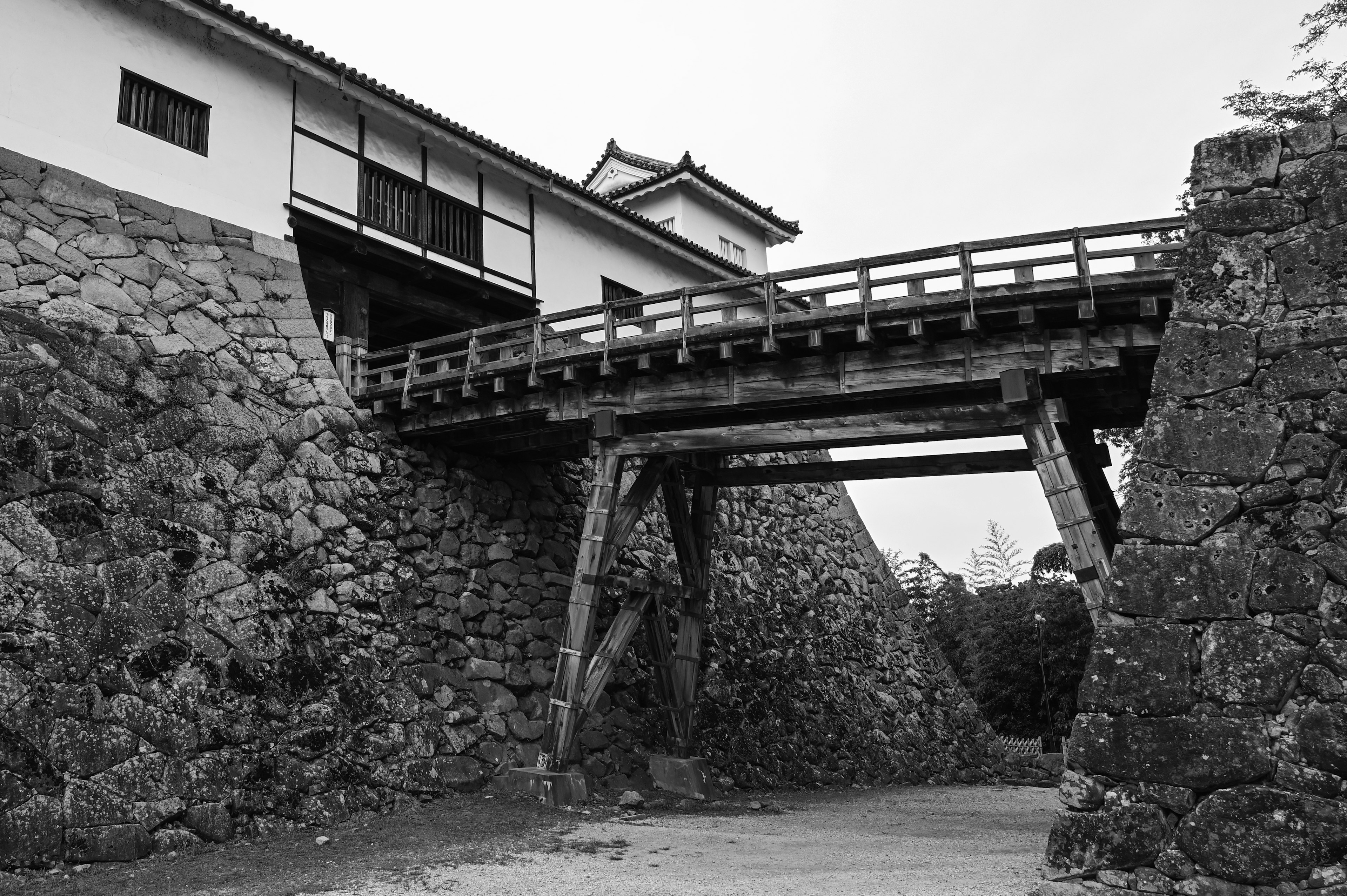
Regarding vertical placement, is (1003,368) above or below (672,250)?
below

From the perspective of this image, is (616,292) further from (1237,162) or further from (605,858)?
(1237,162)

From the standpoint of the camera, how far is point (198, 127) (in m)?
15.7

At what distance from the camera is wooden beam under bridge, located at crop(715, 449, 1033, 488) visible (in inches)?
518

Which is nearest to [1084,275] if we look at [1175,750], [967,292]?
[967,292]

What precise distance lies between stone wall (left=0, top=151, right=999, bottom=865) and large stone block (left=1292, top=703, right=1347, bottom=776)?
9631 mm

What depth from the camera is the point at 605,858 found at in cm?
1002

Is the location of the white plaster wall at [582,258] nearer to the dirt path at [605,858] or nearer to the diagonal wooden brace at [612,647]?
the diagonal wooden brace at [612,647]

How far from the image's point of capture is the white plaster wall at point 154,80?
13734mm

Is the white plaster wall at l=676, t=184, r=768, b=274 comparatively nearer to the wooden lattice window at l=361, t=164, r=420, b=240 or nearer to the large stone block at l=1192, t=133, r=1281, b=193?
the wooden lattice window at l=361, t=164, r=420, b=240

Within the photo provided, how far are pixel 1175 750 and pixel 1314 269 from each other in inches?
145

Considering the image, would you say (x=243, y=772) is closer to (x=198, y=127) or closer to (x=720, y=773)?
(x=720, y=773)

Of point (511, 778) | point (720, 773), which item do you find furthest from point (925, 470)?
point (511, 778)

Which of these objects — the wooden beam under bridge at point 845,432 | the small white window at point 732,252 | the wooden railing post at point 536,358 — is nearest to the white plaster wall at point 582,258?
the small white window at point 732,252

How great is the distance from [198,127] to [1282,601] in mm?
15637
